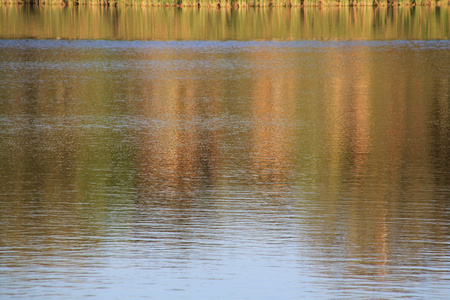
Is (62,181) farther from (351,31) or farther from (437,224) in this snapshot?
(351,31)

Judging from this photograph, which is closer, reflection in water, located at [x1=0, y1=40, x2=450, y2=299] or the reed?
reflection in water, located at [x1=0, y1=40, x2=450, y2=299]

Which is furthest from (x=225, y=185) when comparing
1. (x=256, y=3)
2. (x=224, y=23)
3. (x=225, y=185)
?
(x=256, y=3)

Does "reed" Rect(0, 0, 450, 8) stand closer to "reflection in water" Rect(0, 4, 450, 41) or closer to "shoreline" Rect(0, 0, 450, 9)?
"shoreline" Rect(0, 0, 450, 9)

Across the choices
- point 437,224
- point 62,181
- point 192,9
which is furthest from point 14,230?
point 192,9

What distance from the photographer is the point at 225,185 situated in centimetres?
1355

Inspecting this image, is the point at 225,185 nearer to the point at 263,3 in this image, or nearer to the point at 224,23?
the point at 224,23

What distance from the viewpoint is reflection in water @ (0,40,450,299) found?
368 inches

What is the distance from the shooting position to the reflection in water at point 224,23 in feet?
146

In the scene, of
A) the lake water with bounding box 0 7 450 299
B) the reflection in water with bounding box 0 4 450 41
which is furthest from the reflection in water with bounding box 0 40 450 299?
the reflection in water with bounding box 0 4 450 41

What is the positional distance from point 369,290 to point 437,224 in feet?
9.71

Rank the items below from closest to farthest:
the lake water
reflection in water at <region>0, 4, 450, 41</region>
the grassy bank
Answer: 1. the lake water
2. reflection in water at <region>0, 4, 450, 41</region>
3. the grassy bank

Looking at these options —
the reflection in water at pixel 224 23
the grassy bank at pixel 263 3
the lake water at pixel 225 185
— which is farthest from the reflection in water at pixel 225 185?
the grassy bank at pixel 263 3

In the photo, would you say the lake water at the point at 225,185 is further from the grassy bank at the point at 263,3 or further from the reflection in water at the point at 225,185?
the grassy bank at the point at 263,3

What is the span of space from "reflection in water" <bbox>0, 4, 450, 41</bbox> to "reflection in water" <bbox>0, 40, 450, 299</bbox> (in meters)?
16.8
